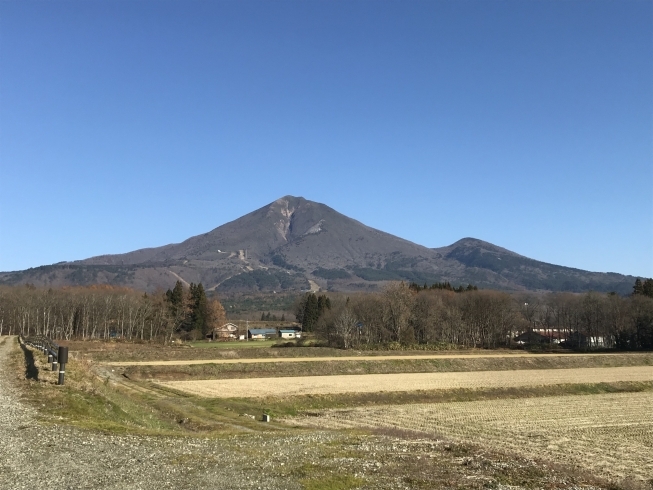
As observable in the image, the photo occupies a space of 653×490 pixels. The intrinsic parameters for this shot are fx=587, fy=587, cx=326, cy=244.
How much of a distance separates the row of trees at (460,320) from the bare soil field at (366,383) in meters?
49.2

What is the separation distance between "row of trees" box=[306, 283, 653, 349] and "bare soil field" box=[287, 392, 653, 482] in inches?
2754

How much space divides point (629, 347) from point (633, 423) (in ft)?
Answer: 339

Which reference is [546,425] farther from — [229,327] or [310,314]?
[229,327]

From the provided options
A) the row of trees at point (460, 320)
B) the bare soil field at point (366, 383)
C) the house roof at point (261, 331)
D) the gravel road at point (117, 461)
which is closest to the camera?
the gravel road at point (117, 461)

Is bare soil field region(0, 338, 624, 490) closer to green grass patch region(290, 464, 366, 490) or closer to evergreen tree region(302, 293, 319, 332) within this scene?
green grass patch region(290, 464, 366, 490)

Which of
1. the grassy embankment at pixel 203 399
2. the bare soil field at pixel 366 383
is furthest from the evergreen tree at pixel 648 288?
the bare soil field at pixel 366 383

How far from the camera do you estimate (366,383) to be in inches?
2063

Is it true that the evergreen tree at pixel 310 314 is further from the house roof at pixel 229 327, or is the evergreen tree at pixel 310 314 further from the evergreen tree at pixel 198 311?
the house roof at pixel 229 327

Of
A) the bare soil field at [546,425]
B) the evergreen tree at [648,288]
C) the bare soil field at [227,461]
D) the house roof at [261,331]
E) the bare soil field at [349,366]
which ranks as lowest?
the house roof at [261,331]

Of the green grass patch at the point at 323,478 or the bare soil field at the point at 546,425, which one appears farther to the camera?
the bare soil field at the point at 546,425

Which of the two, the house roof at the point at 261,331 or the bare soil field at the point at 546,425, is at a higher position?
the bare soil field at the point at 546,425

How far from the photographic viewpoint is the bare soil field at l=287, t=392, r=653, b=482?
20031mm

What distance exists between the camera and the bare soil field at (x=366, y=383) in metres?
44.6

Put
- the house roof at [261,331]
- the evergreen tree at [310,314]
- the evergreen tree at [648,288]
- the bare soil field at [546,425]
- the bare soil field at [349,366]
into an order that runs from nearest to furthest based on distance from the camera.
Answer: the bare soil field at [546,425] < the bare soil field at [349,366] < the evergreen tree at [648,288] < the evergreen tree at [310,314] < the house roof at [261,331]
